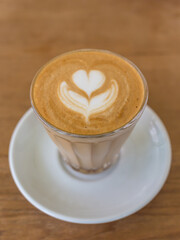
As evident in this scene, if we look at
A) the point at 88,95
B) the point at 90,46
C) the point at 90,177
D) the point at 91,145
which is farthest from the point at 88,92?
the point at 90,46

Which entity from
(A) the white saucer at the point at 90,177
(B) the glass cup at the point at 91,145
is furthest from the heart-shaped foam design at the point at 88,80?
(A) the white saucer at the point at 90,177

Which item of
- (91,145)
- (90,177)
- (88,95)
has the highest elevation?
(88,95)

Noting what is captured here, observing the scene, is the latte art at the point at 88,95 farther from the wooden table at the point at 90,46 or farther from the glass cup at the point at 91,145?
the wooden table at the point at 90,46

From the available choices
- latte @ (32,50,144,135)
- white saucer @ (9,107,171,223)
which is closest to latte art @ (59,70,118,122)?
latte @ (32,50,144,135)

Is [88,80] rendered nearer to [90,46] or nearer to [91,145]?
[91,145]

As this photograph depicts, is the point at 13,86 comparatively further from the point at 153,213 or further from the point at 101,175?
the point at 153,213

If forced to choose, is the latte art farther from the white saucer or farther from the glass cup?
the white saucer

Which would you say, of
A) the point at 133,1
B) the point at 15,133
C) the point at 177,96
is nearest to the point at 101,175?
the point at 15,133
